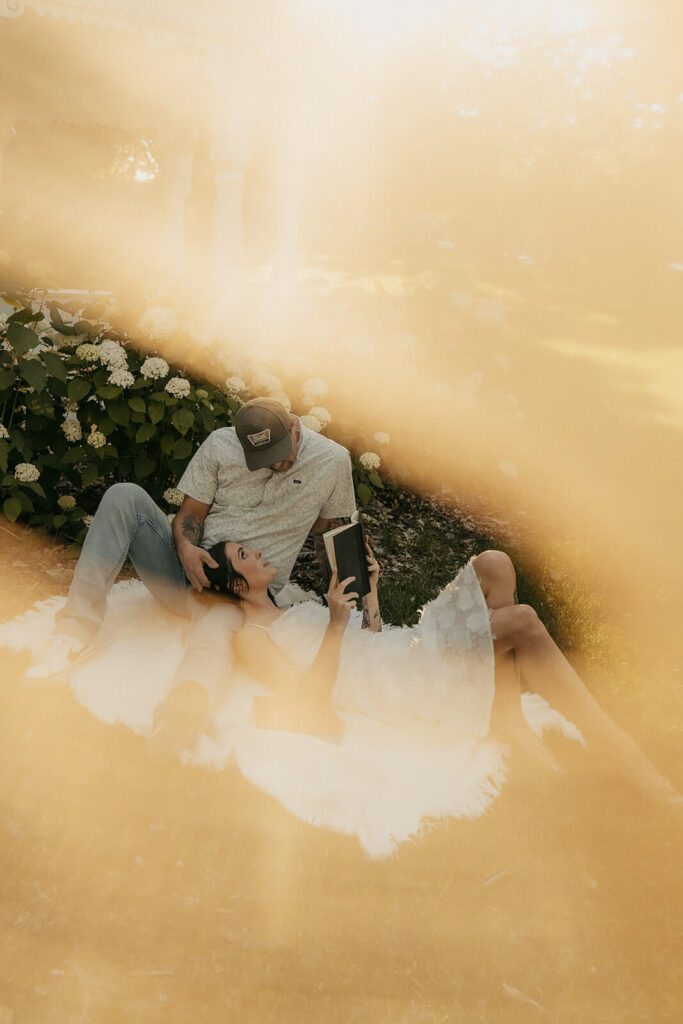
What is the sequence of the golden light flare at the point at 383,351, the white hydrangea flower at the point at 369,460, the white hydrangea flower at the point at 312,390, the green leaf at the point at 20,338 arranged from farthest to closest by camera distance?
the white hydrangea flower at the point at 369,460 < the white hydrangea flower at the point at 312,390 < the green leaf at the point at 20,338 < the golden light flare at the point at 383,351

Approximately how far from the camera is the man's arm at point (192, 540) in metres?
A: 3.12

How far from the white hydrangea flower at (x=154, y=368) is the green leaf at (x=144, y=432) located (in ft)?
0.79

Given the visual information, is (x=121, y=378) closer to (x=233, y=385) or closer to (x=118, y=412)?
(x=118, y=412)

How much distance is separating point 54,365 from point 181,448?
2.37 ft

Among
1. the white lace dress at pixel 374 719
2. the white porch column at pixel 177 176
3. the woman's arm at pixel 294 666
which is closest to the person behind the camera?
the white lace dress at pixel 374 719

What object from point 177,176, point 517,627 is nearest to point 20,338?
point 517,627

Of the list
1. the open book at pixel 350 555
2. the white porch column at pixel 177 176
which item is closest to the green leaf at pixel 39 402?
the open book at pixel 350 555

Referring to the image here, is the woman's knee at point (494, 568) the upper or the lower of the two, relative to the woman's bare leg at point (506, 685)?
upper

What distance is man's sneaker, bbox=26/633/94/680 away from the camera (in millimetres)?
2945

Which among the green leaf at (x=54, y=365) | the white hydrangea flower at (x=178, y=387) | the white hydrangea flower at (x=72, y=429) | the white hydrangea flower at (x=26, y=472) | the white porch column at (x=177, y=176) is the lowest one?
the white hydrangea flower at (x=26, y=472)

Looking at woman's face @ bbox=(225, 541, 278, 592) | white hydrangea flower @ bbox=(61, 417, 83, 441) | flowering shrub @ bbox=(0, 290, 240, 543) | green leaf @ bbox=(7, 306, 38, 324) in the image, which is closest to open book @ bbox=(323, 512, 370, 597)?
woman's face @ bbox=(225, 541, 278, 592)

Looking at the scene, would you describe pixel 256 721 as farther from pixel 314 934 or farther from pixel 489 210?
pixel 489 210

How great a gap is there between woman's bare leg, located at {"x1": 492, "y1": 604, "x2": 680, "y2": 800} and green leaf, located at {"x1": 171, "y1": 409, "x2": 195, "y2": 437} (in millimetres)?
1931

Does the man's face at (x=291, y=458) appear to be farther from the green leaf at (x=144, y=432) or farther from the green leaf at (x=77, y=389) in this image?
the green leaf at (x=77, y=389)
